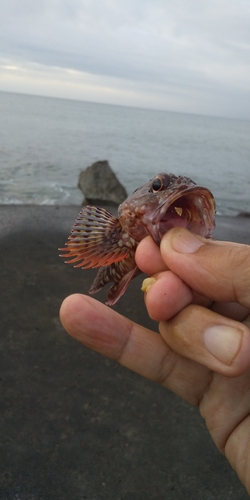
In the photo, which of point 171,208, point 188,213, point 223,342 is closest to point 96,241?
point 171,208

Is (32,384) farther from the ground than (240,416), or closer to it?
closer to it

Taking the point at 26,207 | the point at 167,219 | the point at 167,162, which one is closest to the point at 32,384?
the point at 167,219

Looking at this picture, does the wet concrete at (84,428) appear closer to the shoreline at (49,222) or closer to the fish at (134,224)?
the fish at (134,224)

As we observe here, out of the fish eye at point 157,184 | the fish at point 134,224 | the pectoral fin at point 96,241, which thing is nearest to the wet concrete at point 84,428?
the fish at point 134,224

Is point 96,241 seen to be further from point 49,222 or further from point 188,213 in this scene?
point 49,222

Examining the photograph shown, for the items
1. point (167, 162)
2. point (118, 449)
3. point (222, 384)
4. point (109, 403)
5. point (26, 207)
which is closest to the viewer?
point (222, 384)

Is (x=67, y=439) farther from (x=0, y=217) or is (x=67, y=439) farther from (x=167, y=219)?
(x=0, y=217)

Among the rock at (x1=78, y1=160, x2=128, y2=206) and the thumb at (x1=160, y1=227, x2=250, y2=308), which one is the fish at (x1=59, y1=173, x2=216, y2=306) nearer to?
the thumb at (x1=160, y1=227, x2=250, y2=308)

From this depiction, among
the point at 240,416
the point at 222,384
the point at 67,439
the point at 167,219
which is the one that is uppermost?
the point at 167,219

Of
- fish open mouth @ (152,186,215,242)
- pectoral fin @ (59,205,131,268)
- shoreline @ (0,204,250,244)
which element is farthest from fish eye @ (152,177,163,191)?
shoreline @ (0,204,250,244)
